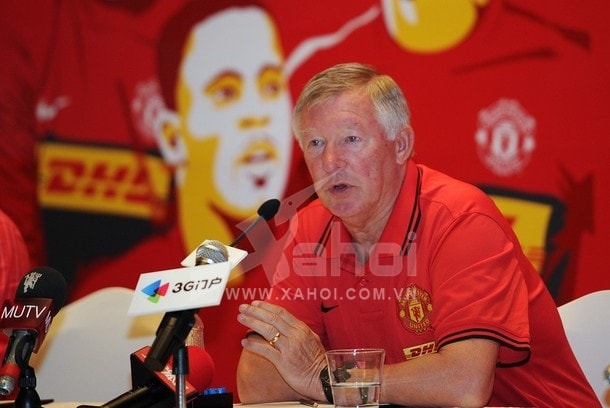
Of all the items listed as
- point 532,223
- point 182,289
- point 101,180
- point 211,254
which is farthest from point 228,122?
point 182,289

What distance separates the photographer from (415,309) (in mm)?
2596

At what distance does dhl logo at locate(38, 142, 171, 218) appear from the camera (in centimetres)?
414

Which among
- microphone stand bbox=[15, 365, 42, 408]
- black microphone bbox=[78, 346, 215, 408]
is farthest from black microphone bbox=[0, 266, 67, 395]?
black microphone bbox=[78, 346, 215, 408]

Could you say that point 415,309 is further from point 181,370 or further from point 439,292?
point 181,370

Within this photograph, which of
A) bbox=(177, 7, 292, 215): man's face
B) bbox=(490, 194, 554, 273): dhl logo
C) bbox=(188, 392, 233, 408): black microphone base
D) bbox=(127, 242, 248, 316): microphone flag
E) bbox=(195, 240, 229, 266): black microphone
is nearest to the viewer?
bbox=(127, 242, 248, 316): microphone flag

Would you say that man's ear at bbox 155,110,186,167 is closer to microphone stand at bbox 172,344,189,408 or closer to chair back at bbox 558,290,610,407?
chair back at bbox 558,290,610,407

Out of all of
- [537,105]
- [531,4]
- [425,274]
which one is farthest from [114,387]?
[531,4]

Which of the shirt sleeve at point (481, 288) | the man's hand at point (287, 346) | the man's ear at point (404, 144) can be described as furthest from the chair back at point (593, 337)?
the man's hand at point (287, 346)

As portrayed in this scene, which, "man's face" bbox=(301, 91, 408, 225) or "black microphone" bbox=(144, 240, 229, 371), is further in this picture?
"man's face" bbox=(301, 91, 408, 225)

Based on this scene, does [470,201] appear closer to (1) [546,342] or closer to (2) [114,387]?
(1) [546,342]

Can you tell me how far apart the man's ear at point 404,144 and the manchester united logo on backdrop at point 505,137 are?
1.07 m

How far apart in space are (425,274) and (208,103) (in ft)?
→ 6.04

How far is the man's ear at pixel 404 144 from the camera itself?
9.28ft

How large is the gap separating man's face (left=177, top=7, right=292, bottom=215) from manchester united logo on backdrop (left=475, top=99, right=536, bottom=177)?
2.83 feet
